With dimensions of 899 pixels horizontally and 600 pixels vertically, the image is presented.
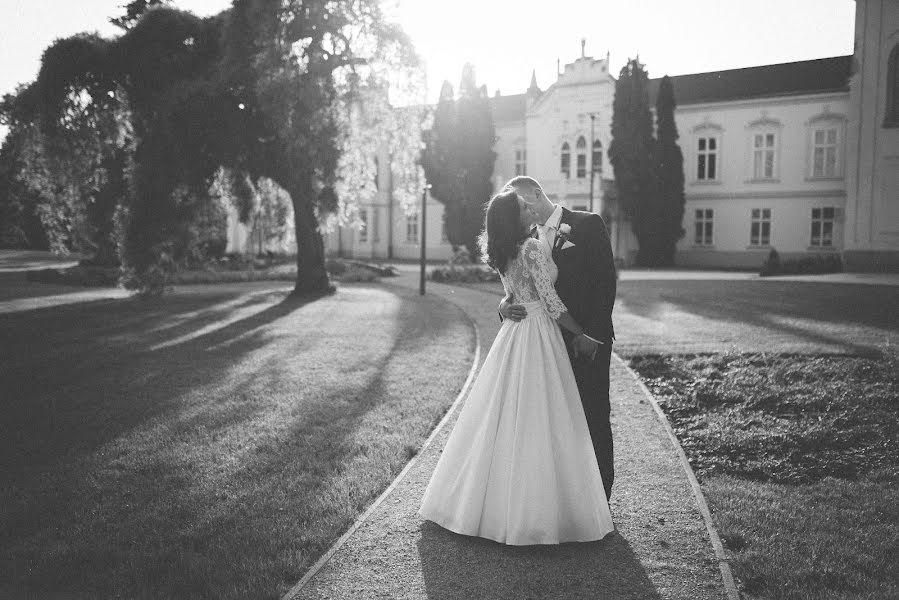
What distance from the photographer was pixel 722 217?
1563 inches

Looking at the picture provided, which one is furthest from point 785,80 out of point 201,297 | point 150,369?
point 150,369

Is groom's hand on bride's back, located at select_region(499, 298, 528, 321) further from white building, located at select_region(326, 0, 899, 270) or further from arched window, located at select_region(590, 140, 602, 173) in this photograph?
arched window, located at select_region(590, 140, 602, 173)

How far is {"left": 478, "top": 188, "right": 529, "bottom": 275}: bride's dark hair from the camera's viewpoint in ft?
14.2

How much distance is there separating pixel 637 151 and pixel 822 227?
1078cm

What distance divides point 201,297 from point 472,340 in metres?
11.6

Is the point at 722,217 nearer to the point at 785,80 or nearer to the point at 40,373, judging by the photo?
the point at 785,80

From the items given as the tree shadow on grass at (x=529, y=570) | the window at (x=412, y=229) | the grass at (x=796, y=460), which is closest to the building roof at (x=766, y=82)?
the window at (x=412, y=229)

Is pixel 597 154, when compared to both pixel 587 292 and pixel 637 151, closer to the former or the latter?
pixel 637 151

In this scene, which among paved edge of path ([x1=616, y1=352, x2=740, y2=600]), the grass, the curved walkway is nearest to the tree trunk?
the grass

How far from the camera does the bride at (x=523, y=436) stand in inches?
164

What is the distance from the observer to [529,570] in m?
3.87

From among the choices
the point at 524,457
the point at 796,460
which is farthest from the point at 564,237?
the point at 796,460

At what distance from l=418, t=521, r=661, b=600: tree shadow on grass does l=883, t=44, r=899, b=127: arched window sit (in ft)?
95.0

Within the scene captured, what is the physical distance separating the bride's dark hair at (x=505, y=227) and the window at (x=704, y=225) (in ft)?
127
